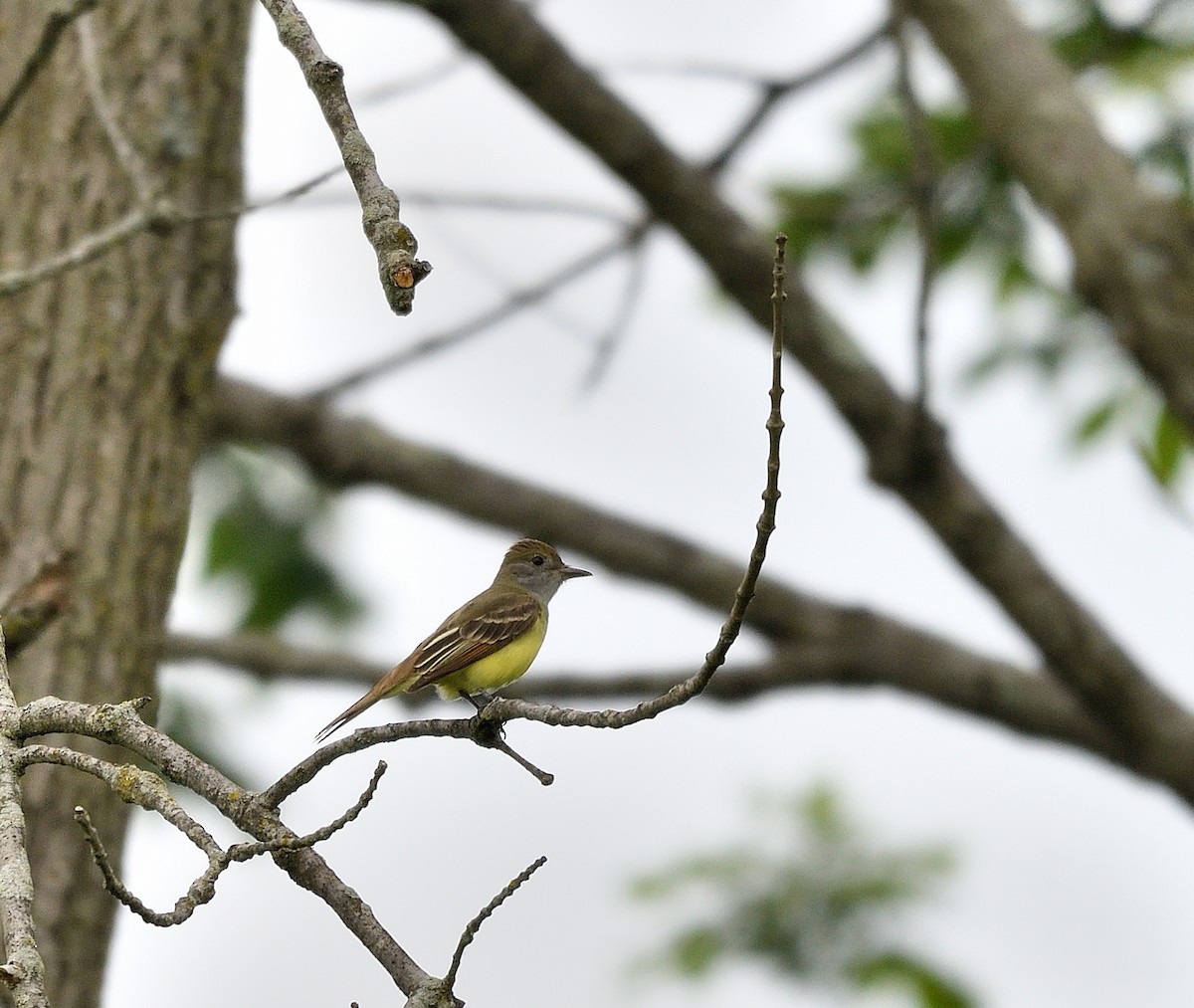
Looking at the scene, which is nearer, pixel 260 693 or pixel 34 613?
pixel 34 613

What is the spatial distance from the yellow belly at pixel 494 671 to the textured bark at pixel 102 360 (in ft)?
3.05

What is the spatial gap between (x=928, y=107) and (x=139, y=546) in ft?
16.7

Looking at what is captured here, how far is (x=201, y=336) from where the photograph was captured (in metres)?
4.95

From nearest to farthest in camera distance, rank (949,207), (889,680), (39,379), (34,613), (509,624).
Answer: (34,613)
(39,379)
(509,624)
(889,680)
(949,207)

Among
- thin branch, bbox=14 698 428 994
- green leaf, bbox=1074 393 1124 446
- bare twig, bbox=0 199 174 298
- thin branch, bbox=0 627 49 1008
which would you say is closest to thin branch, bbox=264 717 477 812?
thin branch, bbox=14 698 428 994

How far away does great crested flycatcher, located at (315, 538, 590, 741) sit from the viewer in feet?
16.1

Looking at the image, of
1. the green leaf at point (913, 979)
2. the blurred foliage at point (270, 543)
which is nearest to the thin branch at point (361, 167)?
the blurred foliage at point (270, 543)

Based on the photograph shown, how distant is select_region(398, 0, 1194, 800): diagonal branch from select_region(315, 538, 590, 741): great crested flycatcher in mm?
1812

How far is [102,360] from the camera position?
15.6 ft

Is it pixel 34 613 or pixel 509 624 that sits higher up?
pixel 509 624

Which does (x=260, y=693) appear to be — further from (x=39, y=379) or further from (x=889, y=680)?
(x=39, y=379)

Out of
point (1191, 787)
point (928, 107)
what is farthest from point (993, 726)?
point (928, 107)

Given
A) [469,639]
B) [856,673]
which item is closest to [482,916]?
[469,639]

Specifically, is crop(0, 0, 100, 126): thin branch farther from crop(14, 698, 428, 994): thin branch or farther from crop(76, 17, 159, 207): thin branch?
crop(14, 698, 428, 994): thin branch
